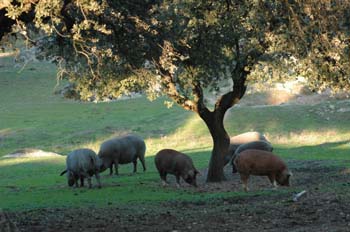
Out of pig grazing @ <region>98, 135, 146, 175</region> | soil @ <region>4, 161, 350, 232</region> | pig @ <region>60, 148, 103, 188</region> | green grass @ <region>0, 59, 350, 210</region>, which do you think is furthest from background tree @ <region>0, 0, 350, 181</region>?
pig grazing @ <region>98, 135, 146, 175</region>

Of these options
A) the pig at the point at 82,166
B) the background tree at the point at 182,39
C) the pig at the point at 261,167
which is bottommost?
the pig at the point at 261,167

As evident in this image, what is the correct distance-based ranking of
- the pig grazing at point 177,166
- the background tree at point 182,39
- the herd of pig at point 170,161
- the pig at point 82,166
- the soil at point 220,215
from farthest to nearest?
the pig at point 82,166
the pig grazing at point 177,166
the herd of pig at point 170,161
the background tree at point 182,39
the soil at point 220,215

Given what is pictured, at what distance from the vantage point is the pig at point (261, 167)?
24844 mm

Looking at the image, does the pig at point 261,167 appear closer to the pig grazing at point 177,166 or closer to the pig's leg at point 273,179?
the pig's leg at point 273,179

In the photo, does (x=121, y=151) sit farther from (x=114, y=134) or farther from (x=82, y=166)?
(x=114, y=134)

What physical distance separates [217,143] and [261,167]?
3.33m

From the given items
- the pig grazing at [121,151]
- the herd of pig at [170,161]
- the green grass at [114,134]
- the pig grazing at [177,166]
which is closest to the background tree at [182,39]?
the pig grazing at [177,166]

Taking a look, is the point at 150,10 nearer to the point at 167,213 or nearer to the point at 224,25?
the point at 224,25

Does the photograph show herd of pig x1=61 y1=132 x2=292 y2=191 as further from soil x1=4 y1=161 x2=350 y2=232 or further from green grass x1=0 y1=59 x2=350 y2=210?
soil x1=4 y1=161 x2=350 y2=232

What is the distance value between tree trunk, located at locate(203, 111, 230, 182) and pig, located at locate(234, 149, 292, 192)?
2747 millimetres

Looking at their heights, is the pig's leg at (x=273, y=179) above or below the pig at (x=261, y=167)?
below

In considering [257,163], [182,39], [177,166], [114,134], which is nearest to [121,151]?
[177,166]

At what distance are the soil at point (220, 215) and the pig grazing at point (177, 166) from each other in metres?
3.92

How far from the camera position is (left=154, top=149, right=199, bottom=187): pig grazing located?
88.7 feet
